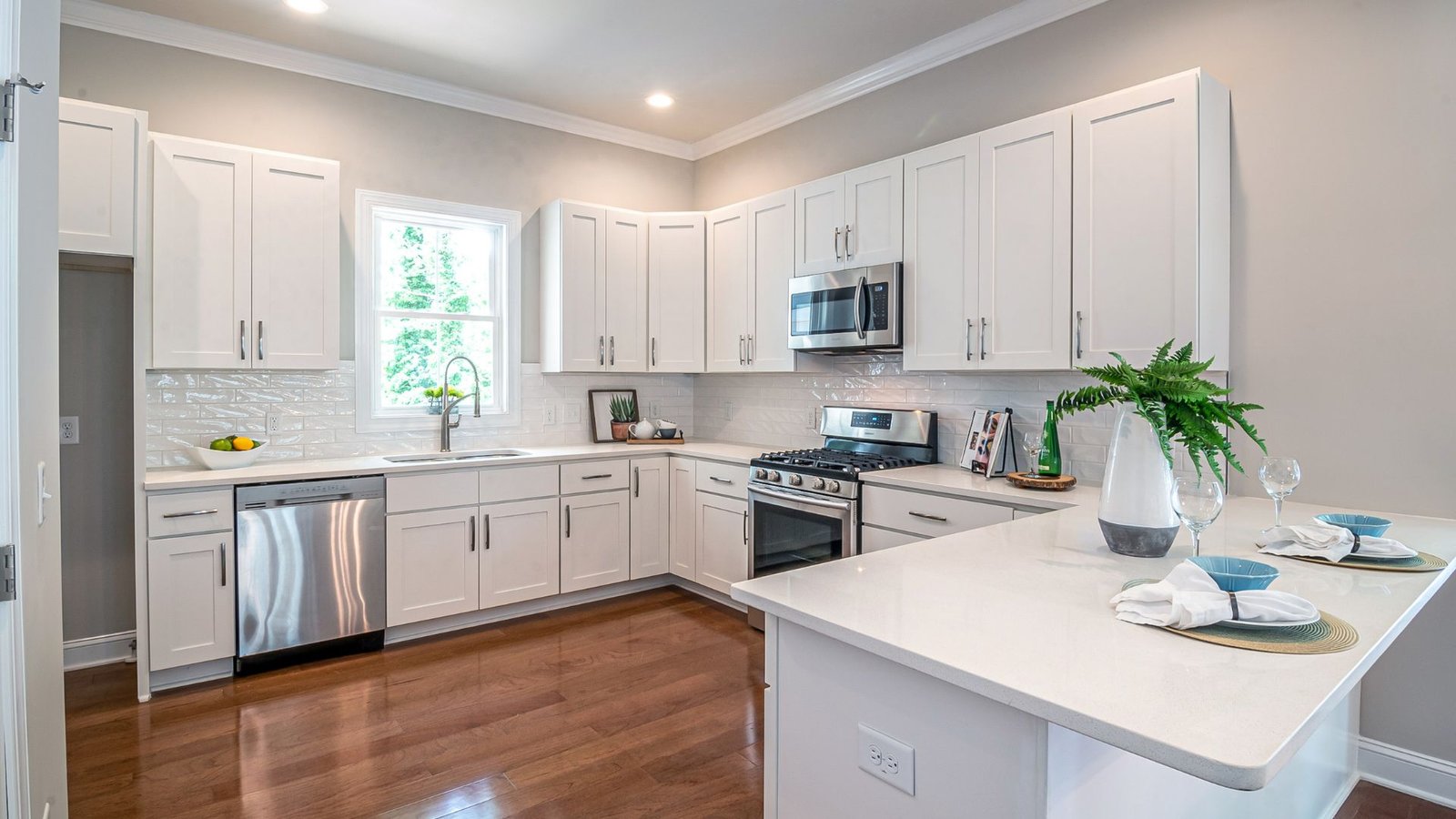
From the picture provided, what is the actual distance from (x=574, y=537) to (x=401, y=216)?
2089mm

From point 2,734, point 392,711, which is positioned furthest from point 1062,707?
point 392,711

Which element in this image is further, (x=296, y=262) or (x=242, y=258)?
(x=296, y=262)

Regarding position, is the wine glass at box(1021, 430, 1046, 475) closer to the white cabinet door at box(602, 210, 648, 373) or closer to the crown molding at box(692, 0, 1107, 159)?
the crown molding at box(692, 0, 1107, 159)

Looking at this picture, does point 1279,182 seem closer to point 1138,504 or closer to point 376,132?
point 1138,504

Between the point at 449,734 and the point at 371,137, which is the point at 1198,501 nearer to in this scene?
the point at 449,734

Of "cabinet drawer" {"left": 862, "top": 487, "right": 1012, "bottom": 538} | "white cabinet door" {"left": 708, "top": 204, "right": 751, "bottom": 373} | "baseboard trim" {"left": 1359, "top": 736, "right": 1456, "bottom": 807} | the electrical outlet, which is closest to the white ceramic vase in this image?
the electrical outlet

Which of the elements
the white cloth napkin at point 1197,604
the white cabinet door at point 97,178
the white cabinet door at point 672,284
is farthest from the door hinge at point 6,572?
the white cabinet door at point 672,284

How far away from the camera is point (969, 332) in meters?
3.25

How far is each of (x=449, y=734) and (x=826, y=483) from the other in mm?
1875

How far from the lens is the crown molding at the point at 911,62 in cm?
328

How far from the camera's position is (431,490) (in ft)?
12.1

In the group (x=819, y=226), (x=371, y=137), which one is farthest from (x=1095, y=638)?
(x=371, y=137)

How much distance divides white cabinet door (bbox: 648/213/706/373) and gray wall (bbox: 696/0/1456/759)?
2638 millimetres

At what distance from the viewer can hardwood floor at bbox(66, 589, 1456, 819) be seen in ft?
7.50
